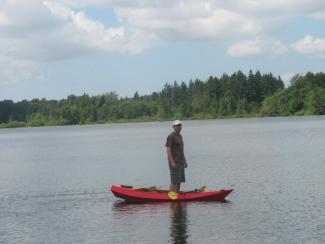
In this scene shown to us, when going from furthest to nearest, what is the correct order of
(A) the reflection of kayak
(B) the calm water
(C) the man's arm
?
1. (A) the reflection of kayak
2. (C) the man's arm
3. (B) the calm water

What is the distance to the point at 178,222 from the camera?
2245cm

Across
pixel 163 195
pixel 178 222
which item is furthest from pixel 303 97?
pixel 178 222

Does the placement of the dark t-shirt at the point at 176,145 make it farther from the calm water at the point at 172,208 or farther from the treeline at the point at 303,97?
the treeline at the point at 303,97

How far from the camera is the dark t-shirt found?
25.0 meters

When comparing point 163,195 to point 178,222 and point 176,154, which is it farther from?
point 178,222

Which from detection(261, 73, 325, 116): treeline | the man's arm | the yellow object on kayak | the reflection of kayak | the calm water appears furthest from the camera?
detection(261, 73, 325, 116): treeline

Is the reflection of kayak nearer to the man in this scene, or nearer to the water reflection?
the water reflection

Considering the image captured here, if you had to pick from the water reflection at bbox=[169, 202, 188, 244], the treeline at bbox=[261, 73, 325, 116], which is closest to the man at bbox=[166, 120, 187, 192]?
the water reflection at bbox=[169, 202, 188, 244]

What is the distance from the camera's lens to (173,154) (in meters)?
25.3

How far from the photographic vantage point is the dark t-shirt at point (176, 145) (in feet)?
81.9

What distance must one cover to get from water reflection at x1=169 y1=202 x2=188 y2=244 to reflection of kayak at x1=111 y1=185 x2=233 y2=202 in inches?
14.1

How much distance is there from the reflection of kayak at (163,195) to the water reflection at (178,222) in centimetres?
36

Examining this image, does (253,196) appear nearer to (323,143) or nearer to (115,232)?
(115,232)

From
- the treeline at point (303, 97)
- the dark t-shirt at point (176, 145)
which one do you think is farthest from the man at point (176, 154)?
the treeline at point (303, 97)
